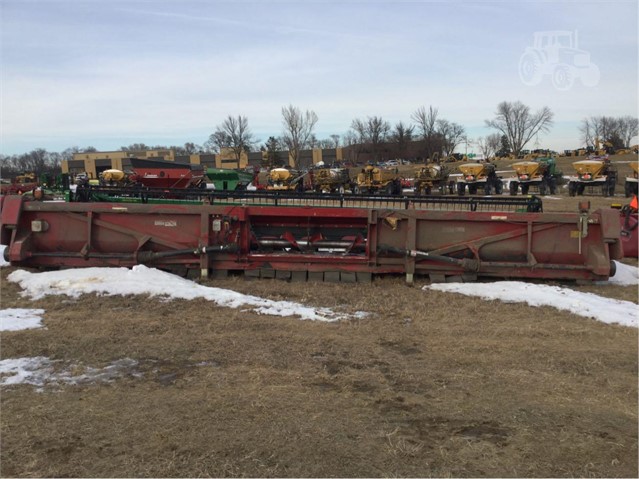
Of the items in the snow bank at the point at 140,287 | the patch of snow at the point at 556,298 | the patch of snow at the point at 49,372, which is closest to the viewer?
the patch of snow at the point at 49,372

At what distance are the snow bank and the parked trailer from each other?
0.45m

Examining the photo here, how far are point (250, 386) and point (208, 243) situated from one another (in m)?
3.89

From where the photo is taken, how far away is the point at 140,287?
6.30 m

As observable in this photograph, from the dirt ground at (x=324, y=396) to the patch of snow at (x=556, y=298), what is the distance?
10.5 inches

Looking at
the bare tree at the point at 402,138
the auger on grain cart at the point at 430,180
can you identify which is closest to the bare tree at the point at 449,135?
the bare tree at the point at 402,138

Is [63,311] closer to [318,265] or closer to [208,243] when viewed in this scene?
[208,243]

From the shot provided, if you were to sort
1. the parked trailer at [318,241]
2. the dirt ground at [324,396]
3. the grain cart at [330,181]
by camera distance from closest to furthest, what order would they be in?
the dirt ground at [324,396]
the parked trailer at [318,241]
the grain cart at [330,181]

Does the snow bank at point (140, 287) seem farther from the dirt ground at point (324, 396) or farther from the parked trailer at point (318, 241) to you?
the parked trailer at point (318, 241)

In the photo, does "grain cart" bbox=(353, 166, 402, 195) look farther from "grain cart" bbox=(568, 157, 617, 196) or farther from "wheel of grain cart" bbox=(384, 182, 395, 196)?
"grain cart" bbox=(568, 157, 617, 196)

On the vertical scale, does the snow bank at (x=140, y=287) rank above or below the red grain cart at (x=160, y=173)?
below

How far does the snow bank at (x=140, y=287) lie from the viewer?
578 cm

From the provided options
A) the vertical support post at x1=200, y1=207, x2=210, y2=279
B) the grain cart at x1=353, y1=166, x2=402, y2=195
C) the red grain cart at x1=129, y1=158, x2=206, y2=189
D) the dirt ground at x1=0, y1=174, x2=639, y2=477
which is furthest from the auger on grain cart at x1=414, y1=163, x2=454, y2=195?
the dirt ground at x1=0, y1=174, x2=639, y2=477

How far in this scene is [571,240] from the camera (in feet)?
23.2

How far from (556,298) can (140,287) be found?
203 inches
